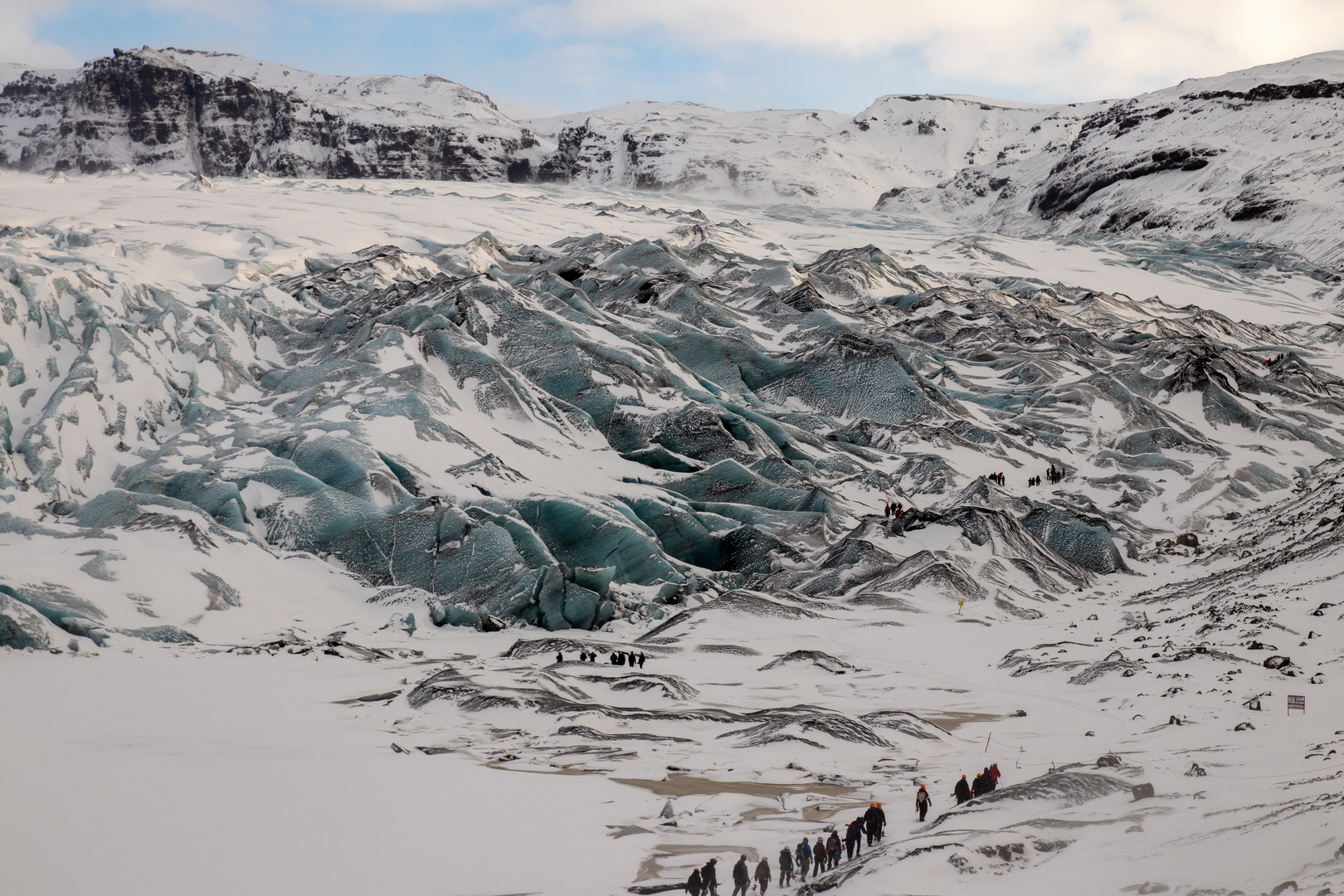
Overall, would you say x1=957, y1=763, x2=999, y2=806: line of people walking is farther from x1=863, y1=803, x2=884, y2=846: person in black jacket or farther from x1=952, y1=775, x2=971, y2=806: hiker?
x1=863, y1=803, x2=884, y2=846: person in black jacket

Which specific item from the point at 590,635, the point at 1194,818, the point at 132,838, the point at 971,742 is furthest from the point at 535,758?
the point at 590,635

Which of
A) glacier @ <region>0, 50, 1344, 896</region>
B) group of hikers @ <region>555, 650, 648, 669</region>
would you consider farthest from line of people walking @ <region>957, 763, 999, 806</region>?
group of hikers @ <region>555, 650, 648, 669</region>

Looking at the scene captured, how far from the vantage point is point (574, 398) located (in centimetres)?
6544

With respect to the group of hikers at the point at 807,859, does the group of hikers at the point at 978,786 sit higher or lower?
higher

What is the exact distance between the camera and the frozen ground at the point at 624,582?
19.4 metres

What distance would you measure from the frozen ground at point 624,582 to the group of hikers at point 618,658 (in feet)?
2.36

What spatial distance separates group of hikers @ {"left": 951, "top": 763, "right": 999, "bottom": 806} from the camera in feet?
70.6

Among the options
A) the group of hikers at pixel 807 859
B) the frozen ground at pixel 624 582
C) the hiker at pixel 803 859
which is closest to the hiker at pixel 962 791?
the group of hikers at pixel 807 859

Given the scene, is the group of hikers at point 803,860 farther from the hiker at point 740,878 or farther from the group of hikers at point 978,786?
the group of hikers at point 978,786

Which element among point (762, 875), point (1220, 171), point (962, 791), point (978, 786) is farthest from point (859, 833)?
point (1220, 171)

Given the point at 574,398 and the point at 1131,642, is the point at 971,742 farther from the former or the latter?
the point at 574,398

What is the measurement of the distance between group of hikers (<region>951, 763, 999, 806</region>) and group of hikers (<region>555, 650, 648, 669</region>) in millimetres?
14950

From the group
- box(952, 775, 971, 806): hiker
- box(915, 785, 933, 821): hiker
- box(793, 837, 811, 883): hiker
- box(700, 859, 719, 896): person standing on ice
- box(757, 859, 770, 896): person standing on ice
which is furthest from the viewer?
box(952, 775, 971, 806): hiker

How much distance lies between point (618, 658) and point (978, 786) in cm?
1572
